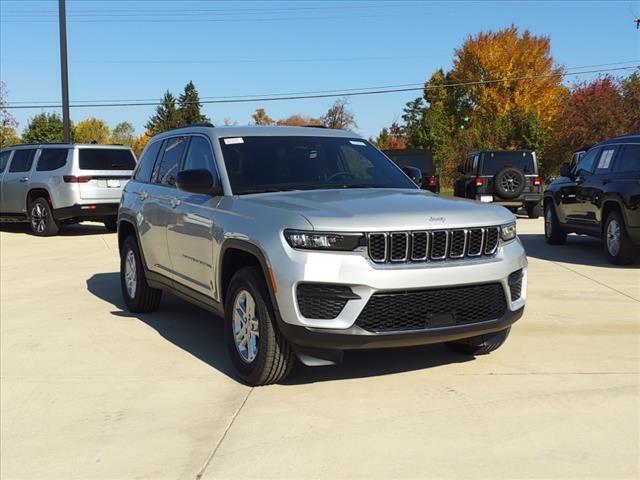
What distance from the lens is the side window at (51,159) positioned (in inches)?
602

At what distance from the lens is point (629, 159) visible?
9984 mm

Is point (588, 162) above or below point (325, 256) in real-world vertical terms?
above

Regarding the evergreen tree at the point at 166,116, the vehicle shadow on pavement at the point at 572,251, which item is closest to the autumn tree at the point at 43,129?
the evergreen tree at the point at 166,116

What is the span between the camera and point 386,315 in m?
4.32

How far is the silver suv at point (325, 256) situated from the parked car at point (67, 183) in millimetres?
9697

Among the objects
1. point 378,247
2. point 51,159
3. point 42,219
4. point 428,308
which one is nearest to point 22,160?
point 51,159

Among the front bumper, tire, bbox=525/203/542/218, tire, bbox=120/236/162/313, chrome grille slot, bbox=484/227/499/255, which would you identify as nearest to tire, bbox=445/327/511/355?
chrome grille slot, bbox=484/227/499/255

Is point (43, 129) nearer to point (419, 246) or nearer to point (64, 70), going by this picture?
point (64, 70)

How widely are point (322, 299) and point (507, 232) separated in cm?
147

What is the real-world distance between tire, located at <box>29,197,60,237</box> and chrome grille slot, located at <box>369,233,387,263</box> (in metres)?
12.7

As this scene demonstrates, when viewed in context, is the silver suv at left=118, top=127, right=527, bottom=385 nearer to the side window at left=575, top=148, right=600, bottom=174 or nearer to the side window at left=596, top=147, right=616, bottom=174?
the side window at left=596, top=147, right=616, bottom=174

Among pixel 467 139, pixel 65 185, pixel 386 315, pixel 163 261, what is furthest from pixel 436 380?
pixel 467 139

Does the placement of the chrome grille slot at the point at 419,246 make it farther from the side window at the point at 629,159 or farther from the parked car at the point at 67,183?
the parked car at the point at 67,183

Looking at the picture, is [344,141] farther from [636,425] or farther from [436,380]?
[636,425]
